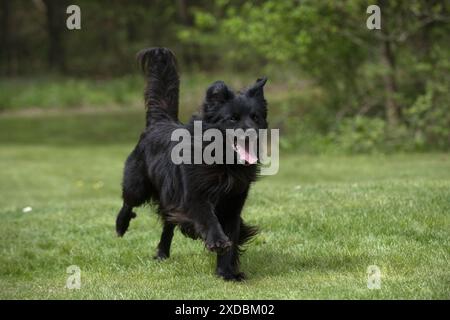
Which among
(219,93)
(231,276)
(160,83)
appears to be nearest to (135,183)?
(160,83)

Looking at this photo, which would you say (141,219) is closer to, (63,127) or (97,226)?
(97,226)

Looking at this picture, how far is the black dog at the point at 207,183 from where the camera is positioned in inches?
268

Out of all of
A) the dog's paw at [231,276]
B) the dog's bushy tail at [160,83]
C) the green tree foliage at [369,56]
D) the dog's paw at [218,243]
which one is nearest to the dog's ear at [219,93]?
the dog's paw at [218,243]

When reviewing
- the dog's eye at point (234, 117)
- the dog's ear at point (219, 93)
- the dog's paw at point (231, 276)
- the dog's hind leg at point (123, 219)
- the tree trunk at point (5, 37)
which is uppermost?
the tree trunk at point (5, 37)

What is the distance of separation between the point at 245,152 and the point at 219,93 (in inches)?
22.6

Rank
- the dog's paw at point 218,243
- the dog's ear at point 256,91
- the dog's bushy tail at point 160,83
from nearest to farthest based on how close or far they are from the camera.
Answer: the dog's paw at point 218,243
the dog's ear at point 256,91
the dog's bushy tail at point 160,83

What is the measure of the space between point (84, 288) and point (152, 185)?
5.37 feet

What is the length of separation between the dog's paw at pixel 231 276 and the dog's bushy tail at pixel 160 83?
212 cm

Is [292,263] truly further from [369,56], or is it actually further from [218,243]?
[369,56]

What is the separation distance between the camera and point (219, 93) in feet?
22.2

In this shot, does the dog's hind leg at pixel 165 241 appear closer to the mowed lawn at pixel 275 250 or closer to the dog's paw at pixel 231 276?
the mowed lawn at pixel 275 250

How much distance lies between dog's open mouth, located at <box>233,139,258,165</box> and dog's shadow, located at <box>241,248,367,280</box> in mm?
1140

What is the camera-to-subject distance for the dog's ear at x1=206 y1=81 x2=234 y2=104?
678 centimetres
